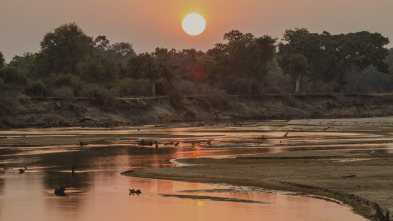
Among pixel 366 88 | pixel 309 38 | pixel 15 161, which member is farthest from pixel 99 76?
pixel 15 161

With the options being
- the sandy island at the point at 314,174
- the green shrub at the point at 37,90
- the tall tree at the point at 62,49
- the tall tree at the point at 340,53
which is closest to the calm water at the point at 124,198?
the sandy island at the point at 314,174

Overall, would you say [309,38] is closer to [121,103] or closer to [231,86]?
[231,86]

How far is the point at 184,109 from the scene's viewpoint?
379 ft

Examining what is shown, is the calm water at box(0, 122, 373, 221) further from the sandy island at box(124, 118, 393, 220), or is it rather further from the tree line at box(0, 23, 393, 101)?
the tree line at box(0, 23, 393, 101)

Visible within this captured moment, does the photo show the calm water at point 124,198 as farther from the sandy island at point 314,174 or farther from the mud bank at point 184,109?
the mud bank at point 184,109

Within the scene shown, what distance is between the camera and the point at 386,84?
A: 605 ft

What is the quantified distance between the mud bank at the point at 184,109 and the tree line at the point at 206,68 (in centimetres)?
290

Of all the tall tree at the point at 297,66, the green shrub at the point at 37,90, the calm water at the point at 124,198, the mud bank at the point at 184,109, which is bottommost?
the calm water at the point at 124,198

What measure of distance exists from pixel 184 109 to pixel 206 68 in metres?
30.5

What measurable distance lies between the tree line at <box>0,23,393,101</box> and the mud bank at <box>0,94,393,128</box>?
9.52ft

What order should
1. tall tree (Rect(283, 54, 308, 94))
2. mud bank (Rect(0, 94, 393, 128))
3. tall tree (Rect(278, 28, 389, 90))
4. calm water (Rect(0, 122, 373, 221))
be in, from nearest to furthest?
calm water (Rect(0, 122, 373, 221))
mud bank (Rect(0, 94, 393, 128))
tall tree (Rect(283, 54, 308, 94))
tall tree (Rect(278, 28, 389, 90))

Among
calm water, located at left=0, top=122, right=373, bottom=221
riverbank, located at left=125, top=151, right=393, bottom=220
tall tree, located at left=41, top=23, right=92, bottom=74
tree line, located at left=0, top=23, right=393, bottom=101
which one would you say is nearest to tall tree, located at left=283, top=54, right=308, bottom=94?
tree line, located at left=0, top=23, right=393, bottom=101

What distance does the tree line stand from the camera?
11184 centimetres

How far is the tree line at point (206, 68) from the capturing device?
112 m
